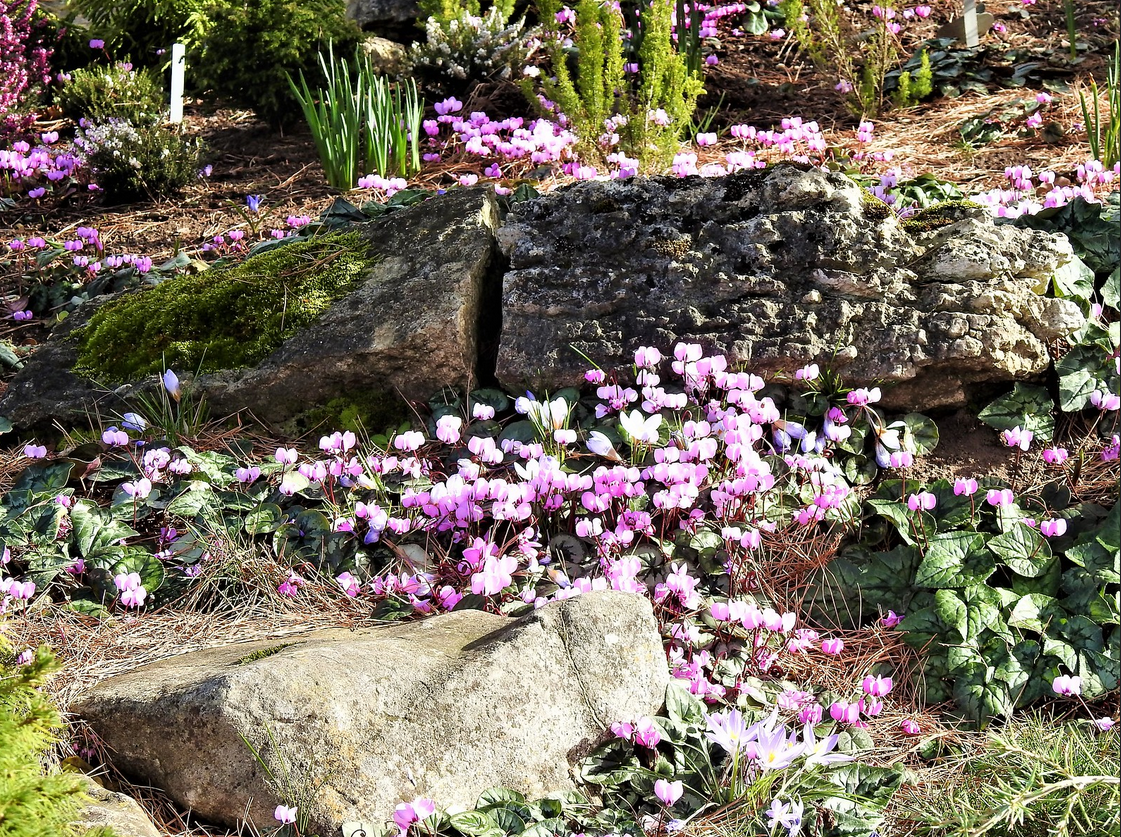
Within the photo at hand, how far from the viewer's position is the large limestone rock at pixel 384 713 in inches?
82.0

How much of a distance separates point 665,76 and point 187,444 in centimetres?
325

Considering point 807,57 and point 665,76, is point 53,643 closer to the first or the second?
point 665,76

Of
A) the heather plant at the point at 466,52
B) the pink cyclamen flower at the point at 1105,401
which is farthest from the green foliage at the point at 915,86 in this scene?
the pink cyclamen flower at the point at 1105,401

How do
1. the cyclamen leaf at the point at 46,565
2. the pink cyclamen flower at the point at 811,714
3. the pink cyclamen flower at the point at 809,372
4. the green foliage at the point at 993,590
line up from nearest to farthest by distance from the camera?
the pink cyclamen flower at the point at 811,714, the green foliage at the point at 993,590, the cyclamen leaf at the point at 46,565, the pink cyclamen flower at the point at 809,372

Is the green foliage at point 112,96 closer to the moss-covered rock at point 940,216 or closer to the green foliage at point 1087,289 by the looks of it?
the moss-covered rock at point 940,216

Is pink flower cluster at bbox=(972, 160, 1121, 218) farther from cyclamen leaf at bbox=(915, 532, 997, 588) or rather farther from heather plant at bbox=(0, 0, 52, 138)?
heather plant at bbox=(0, 0, 52, 138)

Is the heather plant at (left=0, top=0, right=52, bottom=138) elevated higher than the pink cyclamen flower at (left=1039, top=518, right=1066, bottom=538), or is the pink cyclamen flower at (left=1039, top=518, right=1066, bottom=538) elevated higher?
the heather plant at (left=0, top=0, right=52, bottom=138)

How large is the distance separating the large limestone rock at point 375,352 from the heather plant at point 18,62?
12.9ft

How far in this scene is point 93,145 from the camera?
6055mm

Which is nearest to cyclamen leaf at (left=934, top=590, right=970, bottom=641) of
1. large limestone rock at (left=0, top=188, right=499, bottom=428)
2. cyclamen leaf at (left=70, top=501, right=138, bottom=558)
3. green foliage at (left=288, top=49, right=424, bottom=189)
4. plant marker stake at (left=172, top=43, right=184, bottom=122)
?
large limestone rock at (left=0, top=188, right=499, bottom=428)

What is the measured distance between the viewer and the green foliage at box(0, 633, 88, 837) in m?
1.49

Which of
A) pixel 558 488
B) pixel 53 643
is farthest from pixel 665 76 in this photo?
pixel 53 643

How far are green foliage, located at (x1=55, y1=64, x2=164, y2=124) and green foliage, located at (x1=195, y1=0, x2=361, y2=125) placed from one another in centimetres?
45

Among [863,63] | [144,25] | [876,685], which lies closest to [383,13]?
[144,25]
